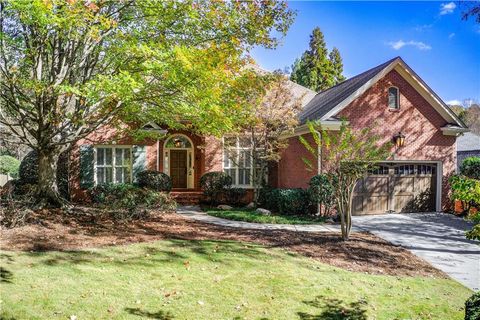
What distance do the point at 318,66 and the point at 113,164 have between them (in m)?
23.7

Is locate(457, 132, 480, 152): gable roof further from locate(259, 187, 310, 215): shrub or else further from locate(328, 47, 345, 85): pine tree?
locate(259, 187, 310, 215): shrub

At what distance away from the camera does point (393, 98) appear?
14.6 metres

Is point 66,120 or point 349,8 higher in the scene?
point 349,8

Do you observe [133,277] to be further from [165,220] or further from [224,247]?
[165,220]

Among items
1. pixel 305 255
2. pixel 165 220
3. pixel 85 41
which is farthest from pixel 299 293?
pixel 85 41

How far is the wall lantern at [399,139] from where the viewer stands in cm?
1423

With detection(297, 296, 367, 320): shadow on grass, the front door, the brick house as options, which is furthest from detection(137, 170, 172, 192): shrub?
detection(297, 296, 367, 320): shadow on grass

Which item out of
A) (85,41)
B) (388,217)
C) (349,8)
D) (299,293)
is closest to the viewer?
(299,293)

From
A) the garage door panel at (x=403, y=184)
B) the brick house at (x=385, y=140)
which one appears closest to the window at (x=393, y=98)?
the brick house at (x=385, y=140)

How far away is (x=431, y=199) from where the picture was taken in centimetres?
1506

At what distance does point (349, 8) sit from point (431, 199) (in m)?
9.03

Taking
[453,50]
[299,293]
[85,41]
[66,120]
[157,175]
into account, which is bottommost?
[299,293]

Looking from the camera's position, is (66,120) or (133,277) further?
(66,120)

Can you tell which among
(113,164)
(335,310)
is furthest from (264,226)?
(113,164)
